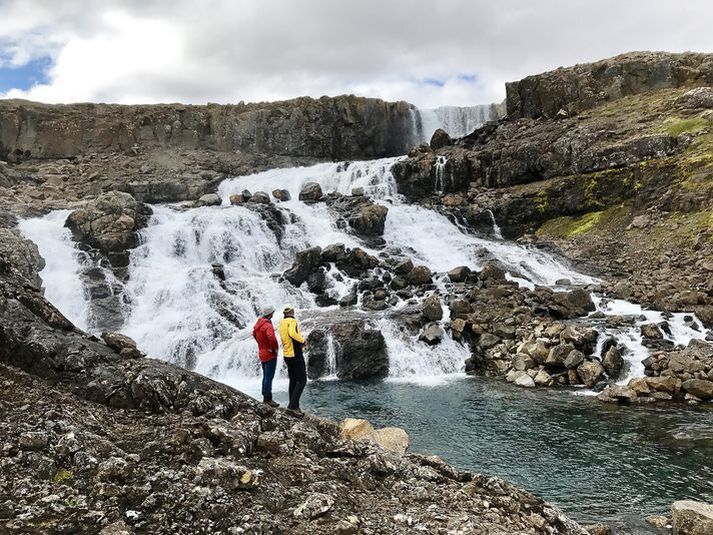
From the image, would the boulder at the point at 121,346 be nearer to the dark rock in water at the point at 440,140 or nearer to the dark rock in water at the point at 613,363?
the dark rock in water at the point at 613,363

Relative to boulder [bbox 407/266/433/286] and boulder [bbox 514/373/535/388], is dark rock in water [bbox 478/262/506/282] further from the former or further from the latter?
boulder [bbox 514/373/535/388]

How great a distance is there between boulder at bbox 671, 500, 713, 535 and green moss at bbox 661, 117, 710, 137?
126 ft

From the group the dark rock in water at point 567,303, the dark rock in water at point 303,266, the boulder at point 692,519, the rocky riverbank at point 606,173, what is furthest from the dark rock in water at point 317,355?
the boulder at point 692,519

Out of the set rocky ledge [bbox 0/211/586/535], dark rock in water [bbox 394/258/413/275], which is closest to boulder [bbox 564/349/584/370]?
dark rock in water [bbox 394/258/413/275]

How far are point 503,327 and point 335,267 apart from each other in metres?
12.4

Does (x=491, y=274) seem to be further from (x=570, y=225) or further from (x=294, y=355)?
(x=294, y=355)

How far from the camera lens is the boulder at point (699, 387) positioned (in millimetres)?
18203

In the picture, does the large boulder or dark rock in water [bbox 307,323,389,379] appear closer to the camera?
dark rock in water [bbox 307,323,389,379]

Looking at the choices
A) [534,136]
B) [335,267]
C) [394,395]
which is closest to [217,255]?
[335,267]

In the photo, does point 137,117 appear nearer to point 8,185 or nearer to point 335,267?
point 8,185

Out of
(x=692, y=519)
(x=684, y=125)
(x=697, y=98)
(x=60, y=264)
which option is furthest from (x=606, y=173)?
(x=60, y=264)

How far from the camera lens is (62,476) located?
6.07 m

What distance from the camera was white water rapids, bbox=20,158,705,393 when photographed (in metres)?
25.1

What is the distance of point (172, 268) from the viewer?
35.2m
